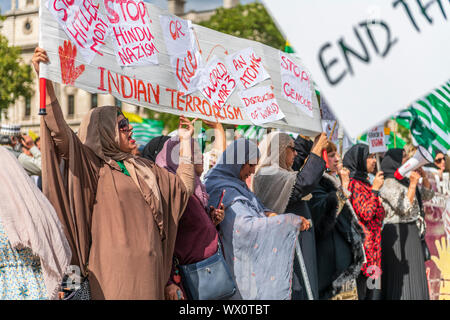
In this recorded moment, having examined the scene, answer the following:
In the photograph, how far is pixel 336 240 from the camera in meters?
6.28

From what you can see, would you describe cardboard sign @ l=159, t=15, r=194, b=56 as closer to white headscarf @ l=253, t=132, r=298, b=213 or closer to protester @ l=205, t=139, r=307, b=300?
protester @ l=205, t=139, r=307, b=300

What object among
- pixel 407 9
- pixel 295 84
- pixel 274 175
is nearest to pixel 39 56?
pixel 407 9

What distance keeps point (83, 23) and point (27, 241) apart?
1.32m

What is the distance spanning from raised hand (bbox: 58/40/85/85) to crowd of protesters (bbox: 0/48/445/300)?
4.8 inches

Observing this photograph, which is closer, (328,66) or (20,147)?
(328,66)

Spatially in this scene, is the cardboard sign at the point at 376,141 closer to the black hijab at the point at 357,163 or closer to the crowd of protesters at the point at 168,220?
the black hijab at the point at 357,163

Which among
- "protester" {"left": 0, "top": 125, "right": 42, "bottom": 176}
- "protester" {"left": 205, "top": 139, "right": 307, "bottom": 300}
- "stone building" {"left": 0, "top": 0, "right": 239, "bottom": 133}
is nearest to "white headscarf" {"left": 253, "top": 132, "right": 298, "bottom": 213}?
"protester" {"left": 205, "top": 139, "right": 307, "bottom": 300}

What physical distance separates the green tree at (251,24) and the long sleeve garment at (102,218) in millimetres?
29177

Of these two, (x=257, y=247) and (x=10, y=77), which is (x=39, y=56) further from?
(x=10, y=77)

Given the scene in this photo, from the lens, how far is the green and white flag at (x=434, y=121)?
6242 millimetres

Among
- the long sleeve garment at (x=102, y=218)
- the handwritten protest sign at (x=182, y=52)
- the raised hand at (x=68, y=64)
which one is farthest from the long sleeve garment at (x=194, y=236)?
the raised hand at (x=68, y=64)

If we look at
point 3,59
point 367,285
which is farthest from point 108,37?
point 3,59

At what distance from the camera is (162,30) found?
4.77m

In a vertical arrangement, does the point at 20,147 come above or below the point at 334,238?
above
